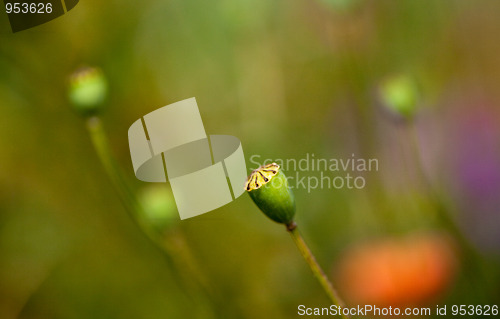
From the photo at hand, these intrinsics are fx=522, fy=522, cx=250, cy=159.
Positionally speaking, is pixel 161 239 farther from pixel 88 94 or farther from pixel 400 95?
pixel 400 95

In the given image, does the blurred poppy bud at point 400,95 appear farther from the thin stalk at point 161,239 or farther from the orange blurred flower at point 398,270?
the thin stalk at point 161,239

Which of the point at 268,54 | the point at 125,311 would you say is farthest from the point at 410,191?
the point at 125,311

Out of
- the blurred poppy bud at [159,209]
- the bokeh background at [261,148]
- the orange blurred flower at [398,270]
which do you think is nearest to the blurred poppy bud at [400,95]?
the bokeh background at [261,148]

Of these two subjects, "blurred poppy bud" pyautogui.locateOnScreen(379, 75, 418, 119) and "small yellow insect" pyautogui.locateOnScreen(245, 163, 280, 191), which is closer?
"small yellow insect" pyautogui.locateOnScreen(245, 163, 280, 191)

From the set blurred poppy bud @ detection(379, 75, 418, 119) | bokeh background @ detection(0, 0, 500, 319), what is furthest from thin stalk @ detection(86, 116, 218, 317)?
blurred poppy bud @ detection(379, 75, 418, 119)

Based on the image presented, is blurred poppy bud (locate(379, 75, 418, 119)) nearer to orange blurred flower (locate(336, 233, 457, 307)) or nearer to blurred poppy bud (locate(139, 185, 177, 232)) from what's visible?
orange blurred flower (locate(336, 233, 457, 307))

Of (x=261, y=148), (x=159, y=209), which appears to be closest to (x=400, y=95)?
(x=261, y=148)
